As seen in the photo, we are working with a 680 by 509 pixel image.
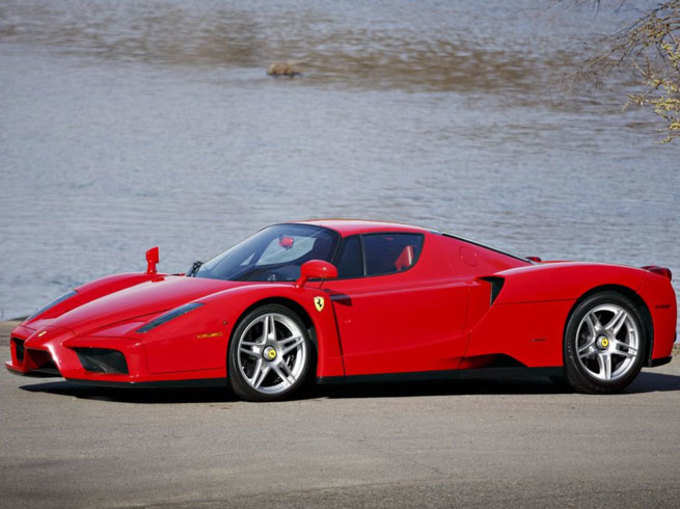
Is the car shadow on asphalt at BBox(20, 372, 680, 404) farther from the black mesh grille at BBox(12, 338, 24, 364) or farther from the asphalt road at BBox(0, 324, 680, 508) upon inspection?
the black mesh grille at BBox(12, 338, 24, 364)

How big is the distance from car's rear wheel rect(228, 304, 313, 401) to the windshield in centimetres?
55

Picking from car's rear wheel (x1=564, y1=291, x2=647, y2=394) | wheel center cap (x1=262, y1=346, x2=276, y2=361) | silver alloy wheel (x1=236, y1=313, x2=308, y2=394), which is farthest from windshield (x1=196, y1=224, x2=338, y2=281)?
car's rear wheel (x1=564, y1=291, x2=647, y2=394)

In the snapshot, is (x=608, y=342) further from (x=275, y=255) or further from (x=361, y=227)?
(x=275, y=255)

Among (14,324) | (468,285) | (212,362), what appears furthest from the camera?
(14,324)

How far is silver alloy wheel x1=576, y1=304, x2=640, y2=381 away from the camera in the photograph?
9422 mm

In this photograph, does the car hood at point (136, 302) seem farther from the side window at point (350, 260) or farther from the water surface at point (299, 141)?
the water surface at point (299, 141)

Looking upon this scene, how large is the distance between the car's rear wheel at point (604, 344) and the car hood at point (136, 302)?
256cm

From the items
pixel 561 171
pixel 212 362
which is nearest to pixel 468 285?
pixel 212 362

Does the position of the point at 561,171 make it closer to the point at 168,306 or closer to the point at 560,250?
the point at 560,250

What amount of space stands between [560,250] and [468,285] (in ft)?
61.2

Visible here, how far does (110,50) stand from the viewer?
8412 cm

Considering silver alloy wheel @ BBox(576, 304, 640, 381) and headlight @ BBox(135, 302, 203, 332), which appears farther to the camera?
silver alloy wheel @ BBox(576, 304, 640, 381)

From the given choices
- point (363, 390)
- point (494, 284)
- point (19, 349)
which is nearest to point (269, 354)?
point (363, 390)

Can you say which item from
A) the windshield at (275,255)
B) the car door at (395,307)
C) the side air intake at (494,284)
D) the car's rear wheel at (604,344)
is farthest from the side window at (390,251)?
the car's rear wheel at (604,344)
